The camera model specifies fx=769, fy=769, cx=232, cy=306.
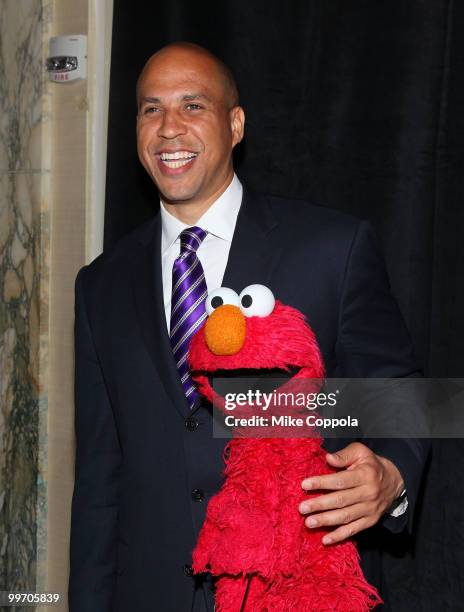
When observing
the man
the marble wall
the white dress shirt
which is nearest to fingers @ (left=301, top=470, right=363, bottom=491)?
the man

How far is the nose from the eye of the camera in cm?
147

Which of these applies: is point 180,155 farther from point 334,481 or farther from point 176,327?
point 334,481

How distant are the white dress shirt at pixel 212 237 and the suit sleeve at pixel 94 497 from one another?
0.71 feet

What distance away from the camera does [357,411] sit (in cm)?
138

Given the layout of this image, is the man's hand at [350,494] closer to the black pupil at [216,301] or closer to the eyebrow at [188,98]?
the black pupil at [216,301]

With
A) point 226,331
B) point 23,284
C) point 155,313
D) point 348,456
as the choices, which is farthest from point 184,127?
point 23,284

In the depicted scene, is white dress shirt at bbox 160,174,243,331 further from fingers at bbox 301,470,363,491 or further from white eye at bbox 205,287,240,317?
fingers at bbox 301,470,363,491

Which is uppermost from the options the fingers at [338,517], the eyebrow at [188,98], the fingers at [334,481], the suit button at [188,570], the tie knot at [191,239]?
the eyebrow at [188,98]

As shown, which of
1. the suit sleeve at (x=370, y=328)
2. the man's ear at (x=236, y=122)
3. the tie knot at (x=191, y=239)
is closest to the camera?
the suit sleeve at (x=370, y=328)

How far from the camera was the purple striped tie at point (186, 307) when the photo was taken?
136 cm

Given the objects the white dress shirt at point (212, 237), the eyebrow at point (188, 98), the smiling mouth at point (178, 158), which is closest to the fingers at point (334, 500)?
the white dress shirt at point (212, 237)

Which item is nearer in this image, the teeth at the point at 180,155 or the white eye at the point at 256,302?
the white eye at the point at 256,302

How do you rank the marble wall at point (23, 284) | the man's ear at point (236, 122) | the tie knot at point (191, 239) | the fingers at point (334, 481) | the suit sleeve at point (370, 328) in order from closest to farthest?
the fingers at point (334, 481) < the suit sleeve at point (370, 328) < the tie knot at point (191, 239) < the man's ear at point (236, 122) < the marble wall at point (23, 284)

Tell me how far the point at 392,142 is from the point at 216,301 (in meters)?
0.78
